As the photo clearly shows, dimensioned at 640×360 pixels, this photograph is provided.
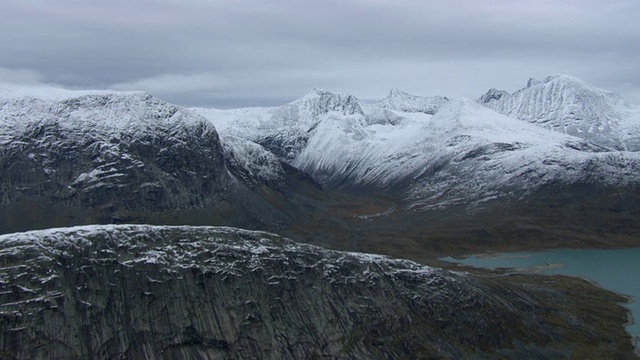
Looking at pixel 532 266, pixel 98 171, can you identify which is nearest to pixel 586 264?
pixel 532 266

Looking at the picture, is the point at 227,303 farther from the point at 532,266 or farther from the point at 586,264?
the point at 586,264

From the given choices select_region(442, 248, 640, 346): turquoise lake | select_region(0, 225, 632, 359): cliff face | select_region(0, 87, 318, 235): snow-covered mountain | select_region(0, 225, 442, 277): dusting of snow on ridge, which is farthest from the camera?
select_region(0, 87, 318, 235): snow-covered mountain

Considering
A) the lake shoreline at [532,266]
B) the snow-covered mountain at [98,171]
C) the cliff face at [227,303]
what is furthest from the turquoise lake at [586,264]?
the snow-covered mountain at [98,171]

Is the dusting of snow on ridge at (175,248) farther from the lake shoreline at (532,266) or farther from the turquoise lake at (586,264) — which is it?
the turquoise lake at (586,264)

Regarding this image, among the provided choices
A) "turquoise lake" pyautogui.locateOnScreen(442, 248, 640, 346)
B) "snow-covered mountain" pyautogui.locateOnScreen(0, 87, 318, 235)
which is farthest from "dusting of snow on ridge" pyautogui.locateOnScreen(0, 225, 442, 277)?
"snow-covered mountain" pyautogui.locateOnScreen(0, 87, 318, 235)

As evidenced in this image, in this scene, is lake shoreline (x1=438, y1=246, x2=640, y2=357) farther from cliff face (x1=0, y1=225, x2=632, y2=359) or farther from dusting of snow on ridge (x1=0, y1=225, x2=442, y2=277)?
dusting of snow on ridge (x1=0, y1=225, x2=442, y2=277)
